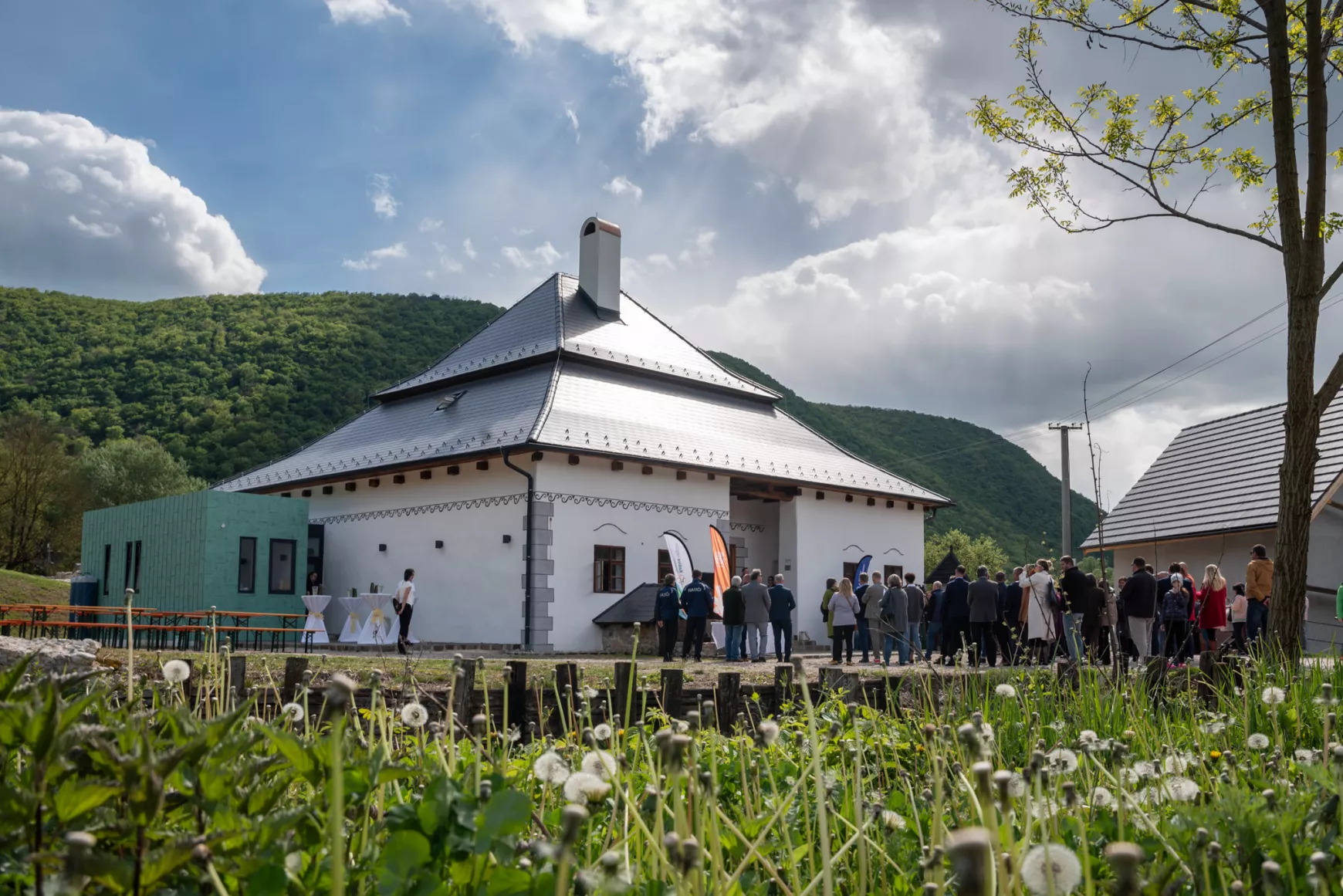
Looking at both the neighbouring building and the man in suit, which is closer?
the man in suit

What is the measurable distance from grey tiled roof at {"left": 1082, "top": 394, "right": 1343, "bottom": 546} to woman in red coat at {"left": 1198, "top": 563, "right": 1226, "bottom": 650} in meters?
7.24

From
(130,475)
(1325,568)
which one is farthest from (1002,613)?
(130,475)

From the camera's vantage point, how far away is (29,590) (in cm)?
4016

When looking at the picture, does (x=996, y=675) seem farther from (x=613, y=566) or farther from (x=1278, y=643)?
(x=613, y=566)

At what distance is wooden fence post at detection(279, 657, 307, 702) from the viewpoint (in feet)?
22.7

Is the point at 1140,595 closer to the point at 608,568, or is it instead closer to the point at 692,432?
the point at 608,568

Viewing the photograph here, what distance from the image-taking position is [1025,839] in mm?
1835

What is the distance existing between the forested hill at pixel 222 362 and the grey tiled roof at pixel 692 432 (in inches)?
1245

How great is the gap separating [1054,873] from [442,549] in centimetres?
2429

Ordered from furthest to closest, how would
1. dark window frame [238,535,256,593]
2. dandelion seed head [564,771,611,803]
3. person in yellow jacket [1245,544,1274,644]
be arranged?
dark window frame [238,535,256,593], person in yellow jacket [1245,544,1274,644], dandelion seed head [564,771,611,803]

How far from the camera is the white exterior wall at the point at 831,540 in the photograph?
92.7ft

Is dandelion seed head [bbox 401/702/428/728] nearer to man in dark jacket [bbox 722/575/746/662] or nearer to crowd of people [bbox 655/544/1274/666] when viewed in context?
crowd of people [bbox 655/544/1274/666]

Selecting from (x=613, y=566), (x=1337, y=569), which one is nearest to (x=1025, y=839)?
(x=613, y=566)

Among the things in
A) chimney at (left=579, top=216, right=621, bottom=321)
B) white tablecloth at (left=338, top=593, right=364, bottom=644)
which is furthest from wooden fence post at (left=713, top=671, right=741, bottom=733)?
chimney at (left=579, top=216, right=621, bottom=321)
